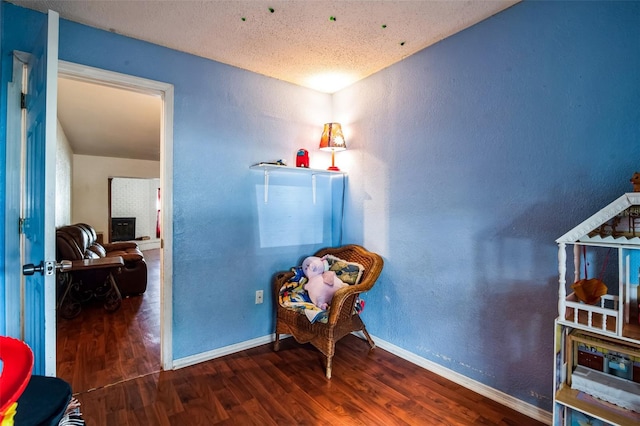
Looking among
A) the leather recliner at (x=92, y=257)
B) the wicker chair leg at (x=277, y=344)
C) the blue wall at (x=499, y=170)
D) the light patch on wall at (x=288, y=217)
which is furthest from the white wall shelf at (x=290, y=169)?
the leather recliner at (x=92, y=257)

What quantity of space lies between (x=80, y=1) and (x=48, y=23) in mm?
604

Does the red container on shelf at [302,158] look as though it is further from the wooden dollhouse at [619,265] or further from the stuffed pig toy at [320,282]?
the wooden dollhouse at [619,265]

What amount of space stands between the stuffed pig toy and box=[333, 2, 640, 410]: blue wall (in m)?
0.42

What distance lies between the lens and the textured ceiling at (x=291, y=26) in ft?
5.69

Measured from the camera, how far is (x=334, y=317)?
2.13 meters

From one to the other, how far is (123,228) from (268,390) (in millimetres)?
7187

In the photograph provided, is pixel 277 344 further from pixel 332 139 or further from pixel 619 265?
pixel 619 265

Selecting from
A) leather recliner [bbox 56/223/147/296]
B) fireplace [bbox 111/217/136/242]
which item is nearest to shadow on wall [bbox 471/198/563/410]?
leather recliner [bbox 56/223/147/296]

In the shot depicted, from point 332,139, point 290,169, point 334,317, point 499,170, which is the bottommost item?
point 334,317

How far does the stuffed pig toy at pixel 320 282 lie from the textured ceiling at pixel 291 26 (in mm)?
1520

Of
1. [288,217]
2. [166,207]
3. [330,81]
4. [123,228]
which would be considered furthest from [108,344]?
[123,228]

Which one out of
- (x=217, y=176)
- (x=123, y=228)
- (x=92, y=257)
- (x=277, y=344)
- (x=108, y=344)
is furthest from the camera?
(x=123, y=228)

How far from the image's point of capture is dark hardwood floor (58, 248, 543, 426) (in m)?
1.72

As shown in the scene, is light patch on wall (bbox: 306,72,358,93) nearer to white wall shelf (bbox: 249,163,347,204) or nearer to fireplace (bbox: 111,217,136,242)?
white wall shelf (bbox: 249,163,347,204)
